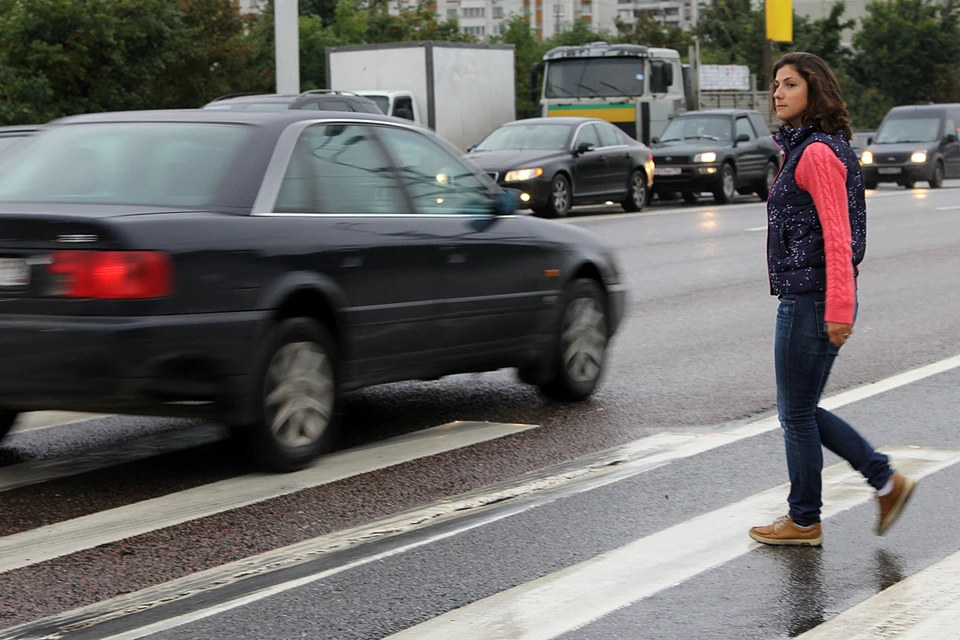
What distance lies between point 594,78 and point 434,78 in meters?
3.60

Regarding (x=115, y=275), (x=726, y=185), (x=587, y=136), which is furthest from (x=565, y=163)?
(x=115, y=275)

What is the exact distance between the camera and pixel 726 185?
29812 millimetres

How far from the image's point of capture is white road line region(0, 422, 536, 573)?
5445mm

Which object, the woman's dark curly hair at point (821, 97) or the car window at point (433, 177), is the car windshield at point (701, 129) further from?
the woman's dark curly hair at point (821, 97)

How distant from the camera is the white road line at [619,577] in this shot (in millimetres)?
4438

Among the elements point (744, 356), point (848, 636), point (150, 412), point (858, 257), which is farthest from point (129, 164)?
point (744, 356)

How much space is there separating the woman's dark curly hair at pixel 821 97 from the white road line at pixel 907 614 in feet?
4.86

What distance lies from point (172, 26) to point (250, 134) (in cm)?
4426

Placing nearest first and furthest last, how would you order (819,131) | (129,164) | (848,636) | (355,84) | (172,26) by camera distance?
A: (848,636) → (819,131) → (129,164) → (355,84) → (172,26)

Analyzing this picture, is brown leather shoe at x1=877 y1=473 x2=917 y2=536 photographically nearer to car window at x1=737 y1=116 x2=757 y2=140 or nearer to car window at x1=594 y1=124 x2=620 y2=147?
car window at x1=594 y1=124 x2=620 y2=147

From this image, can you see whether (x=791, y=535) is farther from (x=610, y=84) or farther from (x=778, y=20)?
(x=778, y=20)

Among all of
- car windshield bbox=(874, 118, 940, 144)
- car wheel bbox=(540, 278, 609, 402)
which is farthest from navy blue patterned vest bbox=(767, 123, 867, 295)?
car windshield bbox=(874, 118, 940, 144)

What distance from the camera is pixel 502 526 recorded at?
223 inches

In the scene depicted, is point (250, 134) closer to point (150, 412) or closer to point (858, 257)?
point (150, 412)
